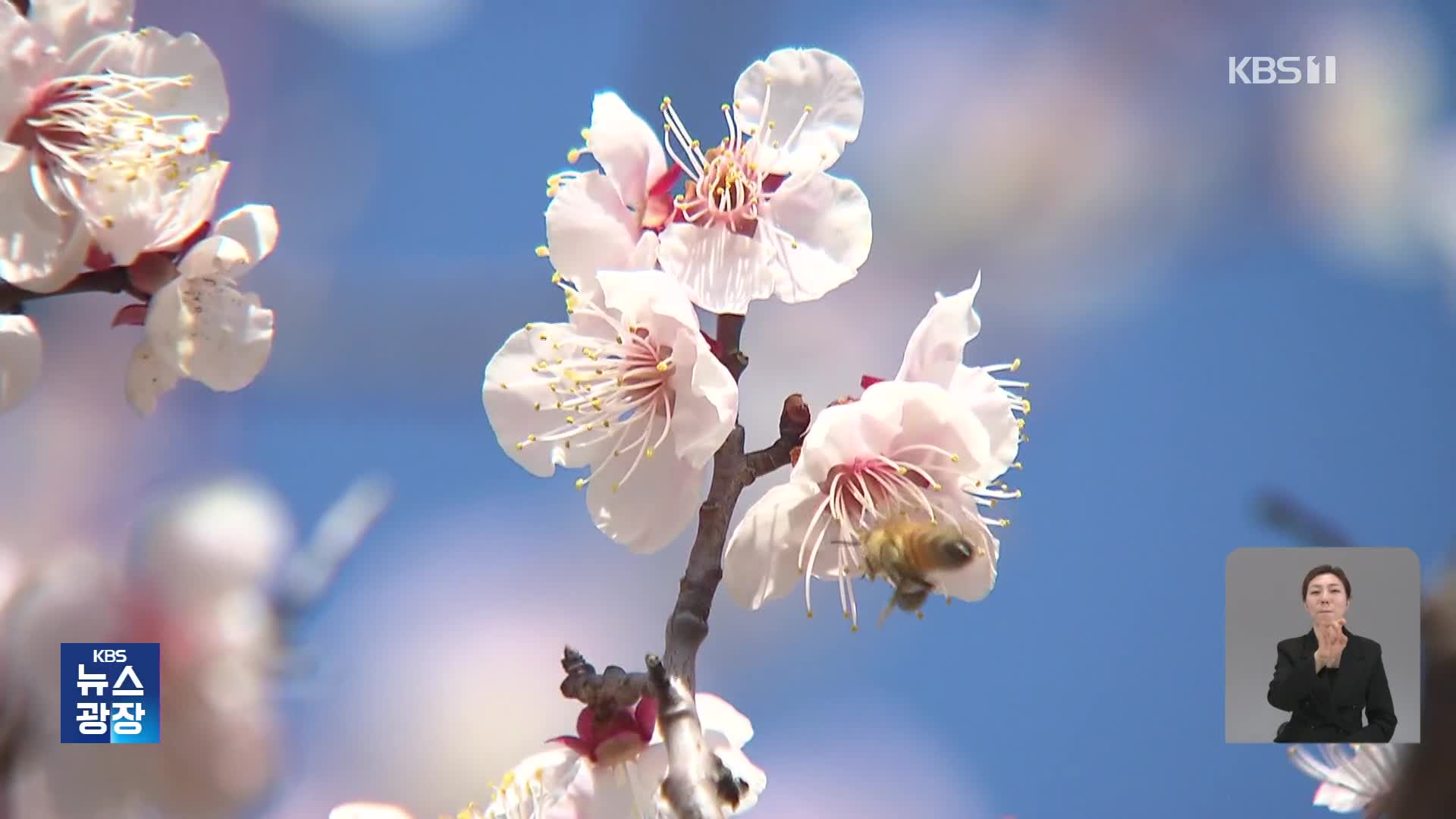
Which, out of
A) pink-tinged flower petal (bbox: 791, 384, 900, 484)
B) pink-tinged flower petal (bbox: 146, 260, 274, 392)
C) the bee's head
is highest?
pink-tinged flower petal (bbox: 146, 260, 274, 392)

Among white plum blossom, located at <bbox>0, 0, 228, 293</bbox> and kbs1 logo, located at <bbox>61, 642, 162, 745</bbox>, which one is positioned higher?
white plum blossom, located at <bbox>0, 0, 228, 293</bbox>

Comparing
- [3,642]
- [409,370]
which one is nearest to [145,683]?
[3,642]

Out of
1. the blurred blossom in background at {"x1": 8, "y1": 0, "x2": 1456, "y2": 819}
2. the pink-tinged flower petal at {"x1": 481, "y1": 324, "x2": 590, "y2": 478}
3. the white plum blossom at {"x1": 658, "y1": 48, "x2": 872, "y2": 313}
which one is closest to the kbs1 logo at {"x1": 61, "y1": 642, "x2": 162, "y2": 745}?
the blurred blossom in background at {"x1": 8, "y1": 0, "x2": 1456, "y2": 819}

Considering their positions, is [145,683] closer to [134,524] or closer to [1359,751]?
[134,524]

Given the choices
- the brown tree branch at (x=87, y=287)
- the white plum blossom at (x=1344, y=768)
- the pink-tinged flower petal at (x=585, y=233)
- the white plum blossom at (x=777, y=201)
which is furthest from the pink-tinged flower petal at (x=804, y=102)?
the white plum blossom at (x=1344, y=768)

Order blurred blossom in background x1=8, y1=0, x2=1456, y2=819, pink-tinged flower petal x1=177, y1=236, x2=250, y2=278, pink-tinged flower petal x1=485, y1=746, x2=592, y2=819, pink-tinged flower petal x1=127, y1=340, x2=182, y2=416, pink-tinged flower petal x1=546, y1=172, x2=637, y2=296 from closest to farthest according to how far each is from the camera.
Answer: pink-tinged flower petal x1=546, y1=172, x2=637, y2=296, pink-tinged flower petal x1=485, y1=746, x2=592, y2=819, pink-tinged flower petal x1=177, y1=236, x2=250, y2=278, pink-tinged flower petal x1=127, y1=340, x2=182, y2=416, blurred blossom in background x1=8, y1=0, x2=1456, y2=819

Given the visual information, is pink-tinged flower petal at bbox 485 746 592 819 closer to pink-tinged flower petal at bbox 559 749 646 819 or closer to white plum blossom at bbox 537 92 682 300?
pink-tinged flower petal at bbox 559 749 646 819

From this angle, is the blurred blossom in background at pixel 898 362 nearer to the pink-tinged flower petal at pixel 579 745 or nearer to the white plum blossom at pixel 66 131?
the white plum blossom at pixel 66 131
